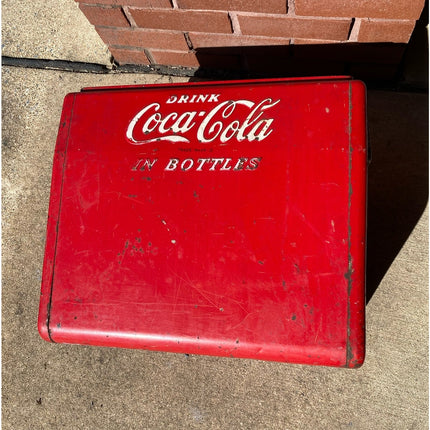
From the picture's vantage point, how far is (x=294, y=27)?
1.74 m

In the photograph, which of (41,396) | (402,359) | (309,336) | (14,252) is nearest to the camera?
(309,336)

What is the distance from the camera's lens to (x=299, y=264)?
131 centimetres

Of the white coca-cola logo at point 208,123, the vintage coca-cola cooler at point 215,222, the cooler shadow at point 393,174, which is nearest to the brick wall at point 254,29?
the cooler shadow at point 393,174

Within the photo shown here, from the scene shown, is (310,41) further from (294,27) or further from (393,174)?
(393,174)

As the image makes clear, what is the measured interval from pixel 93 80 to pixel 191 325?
1.60 metres

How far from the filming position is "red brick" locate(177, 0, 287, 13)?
5.33 ft

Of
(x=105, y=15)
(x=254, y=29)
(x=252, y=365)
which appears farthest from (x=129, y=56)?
(x=252, y=365)

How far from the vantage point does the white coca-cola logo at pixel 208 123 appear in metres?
1.42

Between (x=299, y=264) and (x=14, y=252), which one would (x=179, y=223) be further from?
(x=14, y=252)

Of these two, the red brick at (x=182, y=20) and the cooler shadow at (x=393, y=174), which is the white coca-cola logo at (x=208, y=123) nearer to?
the red brick at (x=182, y=20)

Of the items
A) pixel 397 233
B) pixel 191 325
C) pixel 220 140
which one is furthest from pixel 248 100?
pixel 397 233

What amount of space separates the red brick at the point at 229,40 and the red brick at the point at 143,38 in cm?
7

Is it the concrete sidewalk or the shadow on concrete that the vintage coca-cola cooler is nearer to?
the shadow on concrete

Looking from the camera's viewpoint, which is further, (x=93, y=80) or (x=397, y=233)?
(x=93, y=80)
